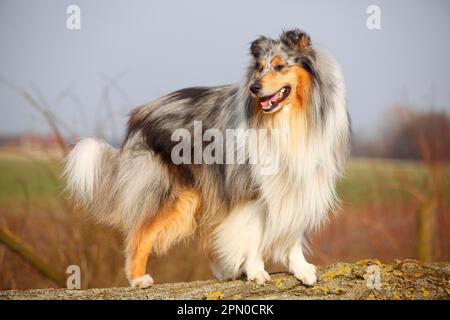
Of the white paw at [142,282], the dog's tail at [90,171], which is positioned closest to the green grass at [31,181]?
the dog's tail at [90,171]

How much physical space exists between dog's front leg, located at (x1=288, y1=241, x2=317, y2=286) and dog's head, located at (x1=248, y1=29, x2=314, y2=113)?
105 cm

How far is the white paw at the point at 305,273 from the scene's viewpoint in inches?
145

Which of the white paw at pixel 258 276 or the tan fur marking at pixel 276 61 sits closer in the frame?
the tan fur marking at pixel 276 61

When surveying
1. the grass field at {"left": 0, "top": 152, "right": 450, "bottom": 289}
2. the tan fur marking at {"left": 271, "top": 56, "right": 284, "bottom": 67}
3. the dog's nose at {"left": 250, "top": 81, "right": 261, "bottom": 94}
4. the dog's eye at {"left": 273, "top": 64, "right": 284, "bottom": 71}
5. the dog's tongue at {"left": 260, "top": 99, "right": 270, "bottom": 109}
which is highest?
the tan fur marking at {"left": 271, "top": 56, "right": 284, "bottom": 67}

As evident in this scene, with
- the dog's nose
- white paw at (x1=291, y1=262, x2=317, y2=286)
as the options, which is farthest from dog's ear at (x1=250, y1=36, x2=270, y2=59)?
white paw at (x1=291, y1=262, x2=317, y2=286)

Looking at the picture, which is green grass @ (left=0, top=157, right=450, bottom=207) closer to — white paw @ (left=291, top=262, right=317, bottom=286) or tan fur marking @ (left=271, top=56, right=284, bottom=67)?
white paw @ (left=291, top=262, right=317, bottom=286)

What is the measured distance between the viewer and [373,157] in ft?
21.7

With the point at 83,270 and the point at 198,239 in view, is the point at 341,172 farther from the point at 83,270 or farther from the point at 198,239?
the point at 83,270

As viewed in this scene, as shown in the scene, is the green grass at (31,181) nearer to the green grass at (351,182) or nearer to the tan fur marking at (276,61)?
the green grass at (351,182)

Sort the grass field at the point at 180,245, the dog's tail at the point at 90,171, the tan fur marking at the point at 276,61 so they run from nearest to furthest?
the tan fur marking at the point at 276,61
the dog's tail at the point at 90,171
the grass field at the point at 180,245

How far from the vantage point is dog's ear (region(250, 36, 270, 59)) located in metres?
3.66

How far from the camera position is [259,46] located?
3682 millimetres

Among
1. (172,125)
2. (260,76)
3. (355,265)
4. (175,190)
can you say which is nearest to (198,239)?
(175,190)

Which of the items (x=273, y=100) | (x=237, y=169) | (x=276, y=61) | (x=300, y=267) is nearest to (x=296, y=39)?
(x=276, y=61)
